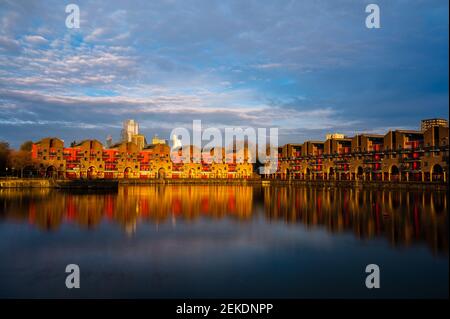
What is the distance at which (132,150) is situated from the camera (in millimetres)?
89812

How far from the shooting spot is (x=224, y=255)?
549 inches

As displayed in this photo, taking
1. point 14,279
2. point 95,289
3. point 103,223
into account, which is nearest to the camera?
point 95,289

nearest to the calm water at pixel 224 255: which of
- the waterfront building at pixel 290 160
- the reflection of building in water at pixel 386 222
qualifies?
the reflection of building in water at pixel 386 222

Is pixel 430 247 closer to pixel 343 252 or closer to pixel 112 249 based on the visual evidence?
pixel 343 252

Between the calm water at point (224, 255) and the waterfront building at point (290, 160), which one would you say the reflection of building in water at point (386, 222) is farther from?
the waterfront building at point (290, 160)

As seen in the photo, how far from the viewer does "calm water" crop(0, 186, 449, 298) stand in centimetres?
1009

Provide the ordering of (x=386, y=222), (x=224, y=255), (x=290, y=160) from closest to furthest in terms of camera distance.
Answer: (x=224, y=255)
(x=386, y=222)
(x=290, y=160)

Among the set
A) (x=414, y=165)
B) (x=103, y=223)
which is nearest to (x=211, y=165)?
(x=414, y=165)

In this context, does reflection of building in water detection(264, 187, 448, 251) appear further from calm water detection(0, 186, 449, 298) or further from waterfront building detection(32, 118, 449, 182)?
waterfront building detection(32, 118, 449, 182)

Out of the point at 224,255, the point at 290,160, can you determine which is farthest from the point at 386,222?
the point at 290,160

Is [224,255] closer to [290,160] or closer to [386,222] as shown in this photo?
[386,222]

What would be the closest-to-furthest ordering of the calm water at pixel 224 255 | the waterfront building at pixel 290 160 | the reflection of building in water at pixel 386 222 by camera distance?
the calm water at pixel 224 255
the reflection of building in water at pixel 386 222
the waterfront building at pixel 290 160

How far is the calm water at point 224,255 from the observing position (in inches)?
397
